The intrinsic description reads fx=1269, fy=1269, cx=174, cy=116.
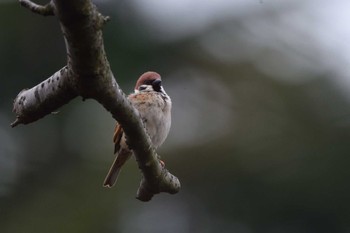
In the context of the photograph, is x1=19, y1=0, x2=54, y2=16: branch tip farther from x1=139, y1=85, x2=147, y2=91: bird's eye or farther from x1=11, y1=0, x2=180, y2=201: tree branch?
x1=139, y1=85, x2=147, y2=91: bird's eye

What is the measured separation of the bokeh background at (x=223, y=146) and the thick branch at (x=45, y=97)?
26.2 ft

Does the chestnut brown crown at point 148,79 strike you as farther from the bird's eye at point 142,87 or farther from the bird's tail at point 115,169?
the bird's tail at point 115,169

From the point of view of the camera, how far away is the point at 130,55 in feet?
45.8

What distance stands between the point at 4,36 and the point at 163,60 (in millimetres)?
2153

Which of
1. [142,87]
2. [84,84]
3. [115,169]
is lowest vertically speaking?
[84,84]

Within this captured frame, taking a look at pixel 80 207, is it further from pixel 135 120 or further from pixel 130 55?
pixel 135 120

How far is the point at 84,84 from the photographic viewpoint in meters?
3.60

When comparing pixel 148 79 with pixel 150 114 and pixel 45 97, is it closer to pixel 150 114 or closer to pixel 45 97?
pixel 150 114

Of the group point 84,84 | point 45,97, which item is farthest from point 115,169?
point 84,84

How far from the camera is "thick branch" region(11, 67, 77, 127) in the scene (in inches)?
145

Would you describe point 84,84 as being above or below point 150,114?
below

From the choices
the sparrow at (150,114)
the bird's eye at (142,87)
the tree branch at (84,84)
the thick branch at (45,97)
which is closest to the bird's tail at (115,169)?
the sparrow at (150,114)

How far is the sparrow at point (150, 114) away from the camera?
20.0ft

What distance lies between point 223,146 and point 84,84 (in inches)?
363
